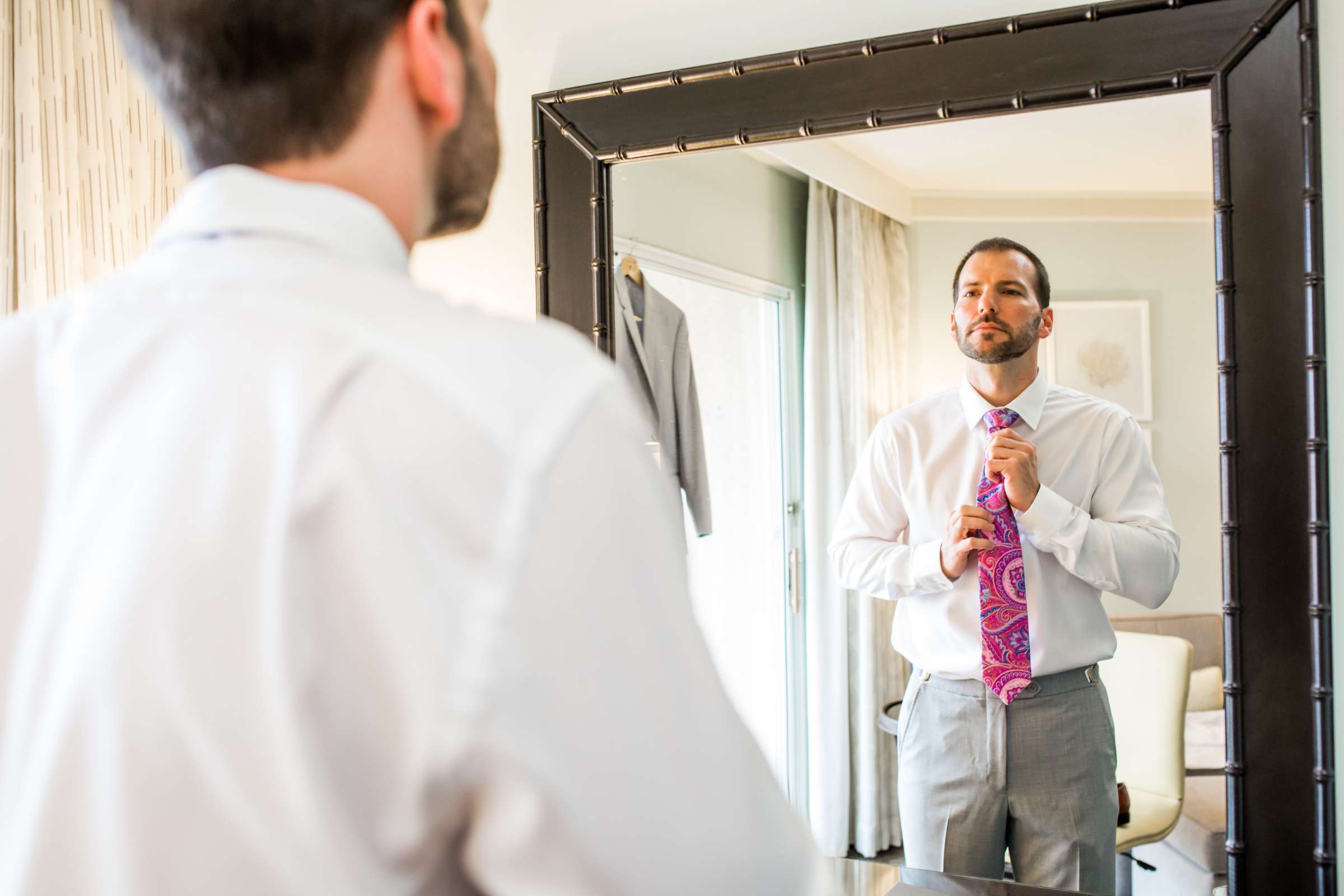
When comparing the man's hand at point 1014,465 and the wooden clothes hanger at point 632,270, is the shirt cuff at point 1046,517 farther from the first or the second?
the wooden clothes hanger at point 632,270

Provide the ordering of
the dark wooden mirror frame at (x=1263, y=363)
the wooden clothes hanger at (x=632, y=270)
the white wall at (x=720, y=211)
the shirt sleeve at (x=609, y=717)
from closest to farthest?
1. the shirt sleeve at (x=609, y=717)
2. the dark wooden mirror frame at (x=1263, y=363)
3. the white wall at (x=720, y=211)
4. the wooden clothes hanger at (x=632, y=270)

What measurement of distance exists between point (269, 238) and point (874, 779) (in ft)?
3.95

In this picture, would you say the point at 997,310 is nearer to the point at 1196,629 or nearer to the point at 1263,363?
the point at 1263,363

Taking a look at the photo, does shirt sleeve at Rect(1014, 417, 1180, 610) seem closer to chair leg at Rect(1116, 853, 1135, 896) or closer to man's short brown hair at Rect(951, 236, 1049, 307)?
man's short brown hair at Rect(951, 236, 1049, 307)

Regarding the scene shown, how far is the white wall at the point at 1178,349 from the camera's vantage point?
4.17 feet

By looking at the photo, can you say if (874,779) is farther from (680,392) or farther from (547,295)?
(547,295)

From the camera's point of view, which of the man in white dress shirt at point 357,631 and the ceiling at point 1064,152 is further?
the ceiling at point 1064,152

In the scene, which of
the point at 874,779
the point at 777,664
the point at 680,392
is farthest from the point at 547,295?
the point at 874,779

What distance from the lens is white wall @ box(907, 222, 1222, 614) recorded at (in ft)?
4.17

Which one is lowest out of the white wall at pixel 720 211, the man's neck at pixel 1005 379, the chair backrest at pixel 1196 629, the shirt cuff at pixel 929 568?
the chair backrest at pixel 1196 629

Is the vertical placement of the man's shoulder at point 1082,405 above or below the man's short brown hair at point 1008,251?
below

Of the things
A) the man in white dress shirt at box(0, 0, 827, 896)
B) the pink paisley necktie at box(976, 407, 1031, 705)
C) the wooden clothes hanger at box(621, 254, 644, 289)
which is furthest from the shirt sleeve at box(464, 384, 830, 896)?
the wooden clothes hanger at box(621, 254, 644, 289)

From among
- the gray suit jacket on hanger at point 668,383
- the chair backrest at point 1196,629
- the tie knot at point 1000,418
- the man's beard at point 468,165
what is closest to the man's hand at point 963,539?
the tie knot at point 1000,418

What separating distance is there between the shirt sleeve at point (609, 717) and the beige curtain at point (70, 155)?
1687 millimetres
